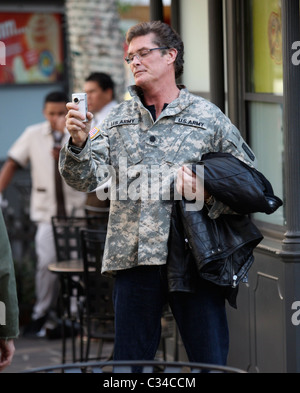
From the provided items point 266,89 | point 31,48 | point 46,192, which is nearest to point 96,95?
point 46,192

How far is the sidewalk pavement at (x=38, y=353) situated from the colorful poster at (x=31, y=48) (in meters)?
6.21

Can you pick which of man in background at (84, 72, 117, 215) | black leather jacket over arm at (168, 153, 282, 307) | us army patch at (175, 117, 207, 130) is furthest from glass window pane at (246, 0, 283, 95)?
man in background at (84, 72, 117, 215)

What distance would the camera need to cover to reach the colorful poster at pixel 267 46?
214 inches

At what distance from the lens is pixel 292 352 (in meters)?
4.88

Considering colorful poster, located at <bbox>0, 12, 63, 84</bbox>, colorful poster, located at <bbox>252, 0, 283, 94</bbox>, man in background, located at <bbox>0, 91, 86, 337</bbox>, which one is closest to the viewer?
colorful poster, located at <bbox>252, 0, 283, 94</bbox>

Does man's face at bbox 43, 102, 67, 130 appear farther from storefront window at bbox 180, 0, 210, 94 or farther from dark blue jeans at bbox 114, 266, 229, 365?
dark blue jeans at bbox 114, 266, 229, 365

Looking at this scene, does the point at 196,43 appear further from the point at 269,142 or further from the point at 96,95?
the point at 96,95

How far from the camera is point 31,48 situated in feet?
45.1

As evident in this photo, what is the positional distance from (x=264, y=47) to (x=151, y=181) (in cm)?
181

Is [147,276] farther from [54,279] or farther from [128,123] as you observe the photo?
[54,279]

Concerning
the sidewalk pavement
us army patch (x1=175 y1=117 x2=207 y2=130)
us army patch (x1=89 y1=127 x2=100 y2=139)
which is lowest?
the sidewalk pavement

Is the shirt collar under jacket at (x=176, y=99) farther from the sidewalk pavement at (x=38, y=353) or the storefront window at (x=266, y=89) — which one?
the sidewalk pavement at (x=38, y=353)

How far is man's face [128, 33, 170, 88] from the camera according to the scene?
4254mm
